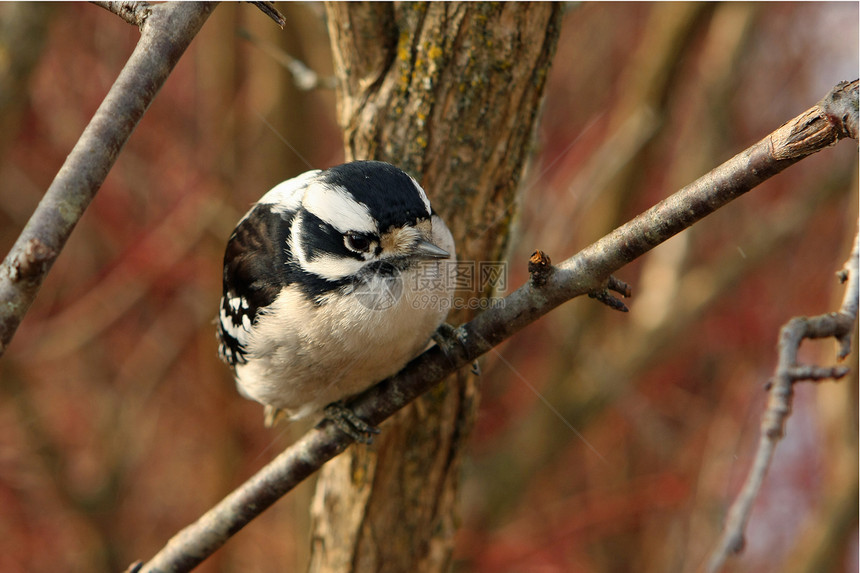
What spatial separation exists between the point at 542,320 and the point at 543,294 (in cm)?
424

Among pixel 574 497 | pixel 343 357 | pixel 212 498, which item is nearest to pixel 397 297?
pixel 343 357

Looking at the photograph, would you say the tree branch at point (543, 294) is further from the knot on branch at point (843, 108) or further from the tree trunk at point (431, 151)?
the tree trunk at point (431, 151)

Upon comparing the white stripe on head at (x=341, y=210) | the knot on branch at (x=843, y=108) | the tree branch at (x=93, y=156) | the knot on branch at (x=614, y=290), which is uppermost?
the knot on branch at (x=843, y=108)

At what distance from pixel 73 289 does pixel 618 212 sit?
4.46 m

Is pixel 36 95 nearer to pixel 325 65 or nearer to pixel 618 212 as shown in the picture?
pixel 325 65

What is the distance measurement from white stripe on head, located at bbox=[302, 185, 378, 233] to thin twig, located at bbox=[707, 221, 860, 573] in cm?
135

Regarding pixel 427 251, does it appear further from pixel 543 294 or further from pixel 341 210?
pixel 543 294

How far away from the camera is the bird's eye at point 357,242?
2.62 m

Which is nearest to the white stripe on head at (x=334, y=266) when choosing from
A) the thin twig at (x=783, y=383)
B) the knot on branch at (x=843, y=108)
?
the thin twig at (x=783, y=383)

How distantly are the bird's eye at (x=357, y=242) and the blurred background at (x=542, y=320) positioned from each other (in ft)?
8.88

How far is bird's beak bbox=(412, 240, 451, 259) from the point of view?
2.55 metres

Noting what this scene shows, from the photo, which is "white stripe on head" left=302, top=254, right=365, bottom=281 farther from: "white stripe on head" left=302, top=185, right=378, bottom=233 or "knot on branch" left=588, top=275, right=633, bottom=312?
"knot on branch" left=588, top=275, right=633, bottom=312

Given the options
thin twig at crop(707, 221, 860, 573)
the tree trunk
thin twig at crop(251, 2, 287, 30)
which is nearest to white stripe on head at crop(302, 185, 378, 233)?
the tree trunk

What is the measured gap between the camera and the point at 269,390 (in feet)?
10.1
